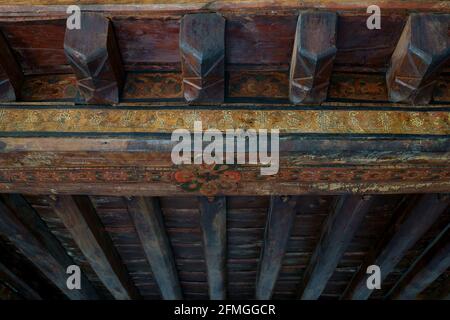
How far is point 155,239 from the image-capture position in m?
2.84

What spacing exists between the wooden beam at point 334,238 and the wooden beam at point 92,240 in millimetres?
1719

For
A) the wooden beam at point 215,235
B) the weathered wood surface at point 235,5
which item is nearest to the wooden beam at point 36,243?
the wooden beam at point 215,235

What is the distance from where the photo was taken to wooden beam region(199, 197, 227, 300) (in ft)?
7.99

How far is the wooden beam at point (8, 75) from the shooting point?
5.72 ft

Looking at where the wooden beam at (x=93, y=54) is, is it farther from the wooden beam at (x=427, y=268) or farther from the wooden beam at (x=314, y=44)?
the wooden beam at (x=427, y=268)

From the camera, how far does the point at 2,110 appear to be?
1813 mm

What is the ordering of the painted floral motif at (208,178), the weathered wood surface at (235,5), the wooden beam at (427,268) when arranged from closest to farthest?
the weathered wood surface at (235,5)
the painted floral motif at (208,178)
the wooden beam at (427,268)

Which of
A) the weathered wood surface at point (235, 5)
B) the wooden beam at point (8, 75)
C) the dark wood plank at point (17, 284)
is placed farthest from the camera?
the dark wood plank at point (17, 284)

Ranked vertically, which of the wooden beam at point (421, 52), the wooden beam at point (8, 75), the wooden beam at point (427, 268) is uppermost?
the wooden beam at point (8, 75)

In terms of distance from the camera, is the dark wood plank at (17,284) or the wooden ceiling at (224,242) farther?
the dark wood plank at (17,284)

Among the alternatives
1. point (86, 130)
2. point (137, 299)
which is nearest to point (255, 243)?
point (137, 299)

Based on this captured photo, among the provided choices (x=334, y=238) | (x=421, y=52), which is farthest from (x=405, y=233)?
(x=421, y=52)

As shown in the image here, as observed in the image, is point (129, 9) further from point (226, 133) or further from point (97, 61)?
point (226, 133)

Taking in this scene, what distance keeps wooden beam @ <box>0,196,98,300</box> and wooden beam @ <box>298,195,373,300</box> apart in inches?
84.7
